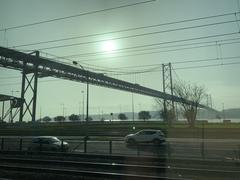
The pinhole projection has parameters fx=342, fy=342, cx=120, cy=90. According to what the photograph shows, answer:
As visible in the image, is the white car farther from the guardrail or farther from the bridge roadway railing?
the bridge roadway railing

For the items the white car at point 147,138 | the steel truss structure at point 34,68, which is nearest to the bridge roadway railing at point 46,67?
the steel truss structure at point 34,68

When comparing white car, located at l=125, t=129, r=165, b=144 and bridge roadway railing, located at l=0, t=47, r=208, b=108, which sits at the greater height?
bridge roadway railing, located at l=0, t=47, r=208, b=108

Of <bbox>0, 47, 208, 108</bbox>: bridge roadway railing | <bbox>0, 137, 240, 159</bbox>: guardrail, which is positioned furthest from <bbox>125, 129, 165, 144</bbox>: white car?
<bbox>0, 47, 208, 108</bbox>: bridge roadway railing

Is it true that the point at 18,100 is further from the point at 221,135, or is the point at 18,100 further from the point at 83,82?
the point at 221,135

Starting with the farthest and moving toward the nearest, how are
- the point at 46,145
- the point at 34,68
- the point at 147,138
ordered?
the point at 34,68 < the point at 147,138 < the point at 46,145

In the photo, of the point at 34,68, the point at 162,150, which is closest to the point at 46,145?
the point at 162,150

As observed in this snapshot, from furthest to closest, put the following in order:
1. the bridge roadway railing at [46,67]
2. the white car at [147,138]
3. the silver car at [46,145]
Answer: the bridge roadway railing at [46,67], the white car at [147,138], the silver car at [46,145]

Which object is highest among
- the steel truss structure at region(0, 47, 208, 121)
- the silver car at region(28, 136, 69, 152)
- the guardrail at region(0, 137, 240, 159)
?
the steel truss structure at region(0, 47, 208, 121)

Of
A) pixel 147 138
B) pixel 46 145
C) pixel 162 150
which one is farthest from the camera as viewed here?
pixel 147 138

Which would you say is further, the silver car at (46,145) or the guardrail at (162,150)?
the silver car at (46,145)

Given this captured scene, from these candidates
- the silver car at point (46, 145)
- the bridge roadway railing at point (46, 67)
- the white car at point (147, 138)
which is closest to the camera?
the silver car at point (46, 145)

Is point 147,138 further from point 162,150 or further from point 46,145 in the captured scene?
point 46,145

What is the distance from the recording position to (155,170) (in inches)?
641

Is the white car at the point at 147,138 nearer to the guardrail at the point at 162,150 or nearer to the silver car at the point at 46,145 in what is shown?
the guardrail at the point at 162,150
